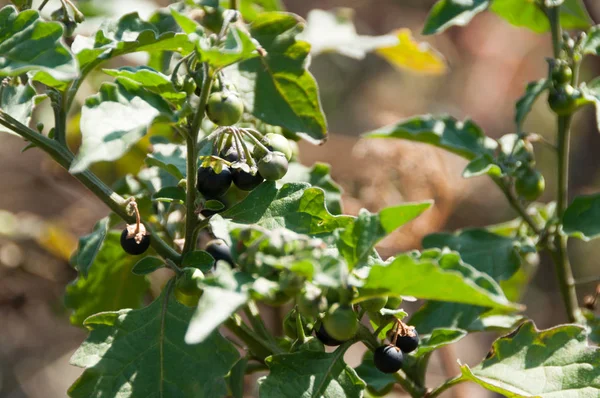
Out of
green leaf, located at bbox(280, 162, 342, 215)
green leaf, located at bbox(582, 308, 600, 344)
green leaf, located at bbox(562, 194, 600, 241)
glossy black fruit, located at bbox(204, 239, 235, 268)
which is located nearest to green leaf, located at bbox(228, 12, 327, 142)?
green leaf, located at bbox(280, 162, 342, 215)

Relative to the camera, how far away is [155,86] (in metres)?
1.17

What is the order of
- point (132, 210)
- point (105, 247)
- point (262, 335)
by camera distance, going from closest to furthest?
point (132, 210) → point (262, 335) → point (105, 247)

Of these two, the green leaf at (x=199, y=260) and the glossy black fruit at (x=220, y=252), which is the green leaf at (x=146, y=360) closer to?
the green leaf at (x=199, y=260)

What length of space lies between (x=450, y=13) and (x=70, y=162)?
93cm

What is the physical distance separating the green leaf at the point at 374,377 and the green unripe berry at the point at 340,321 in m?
0.40

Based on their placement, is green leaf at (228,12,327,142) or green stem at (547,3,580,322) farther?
green stem at (547,3,580,322)

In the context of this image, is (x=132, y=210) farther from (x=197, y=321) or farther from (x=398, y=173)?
(x=398, y=173)

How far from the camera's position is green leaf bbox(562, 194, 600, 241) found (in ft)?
5.36

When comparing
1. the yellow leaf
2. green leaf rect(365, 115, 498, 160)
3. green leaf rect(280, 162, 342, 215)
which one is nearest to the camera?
green leaf rect(280, 162, 342, 215)

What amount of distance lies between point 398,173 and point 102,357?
170 centimetres

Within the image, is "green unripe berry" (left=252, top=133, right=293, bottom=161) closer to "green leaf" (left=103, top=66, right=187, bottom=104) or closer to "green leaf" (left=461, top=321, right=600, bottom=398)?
"green leaf" (left=103, top=66, right=187, bottom=104)

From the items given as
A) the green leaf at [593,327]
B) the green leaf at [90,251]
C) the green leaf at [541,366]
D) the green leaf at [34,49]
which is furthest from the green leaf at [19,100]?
the green leaf at [593,327]

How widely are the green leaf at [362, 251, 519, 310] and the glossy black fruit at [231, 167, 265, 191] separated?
31cm

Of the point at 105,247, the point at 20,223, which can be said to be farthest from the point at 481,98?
the point at 105,247
